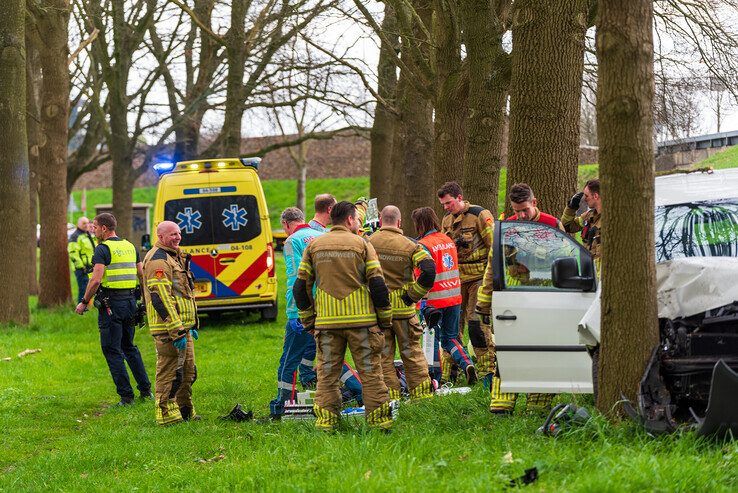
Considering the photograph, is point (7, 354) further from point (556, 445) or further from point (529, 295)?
point (556, 445)

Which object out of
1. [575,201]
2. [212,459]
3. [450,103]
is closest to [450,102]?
[450,103]

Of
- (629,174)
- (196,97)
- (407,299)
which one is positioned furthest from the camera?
(196,97)

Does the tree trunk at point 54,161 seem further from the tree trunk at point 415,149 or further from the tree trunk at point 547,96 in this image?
the tree trunk at point 547,96

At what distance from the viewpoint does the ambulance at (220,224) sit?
17.8 m

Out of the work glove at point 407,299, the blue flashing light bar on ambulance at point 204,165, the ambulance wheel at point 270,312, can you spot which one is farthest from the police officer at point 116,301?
the ambulance wheel at point 270,312

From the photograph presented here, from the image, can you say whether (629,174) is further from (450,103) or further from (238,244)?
(238,244)

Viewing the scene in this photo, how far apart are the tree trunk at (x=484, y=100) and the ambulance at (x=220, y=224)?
5.58m

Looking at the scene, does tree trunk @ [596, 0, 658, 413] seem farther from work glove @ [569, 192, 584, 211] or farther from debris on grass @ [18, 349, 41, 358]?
debris on grass @ [18, 349, 41, 358]

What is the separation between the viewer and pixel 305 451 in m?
7.16

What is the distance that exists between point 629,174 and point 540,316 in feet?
4.28

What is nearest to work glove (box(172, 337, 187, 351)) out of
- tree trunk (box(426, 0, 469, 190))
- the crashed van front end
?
the crashed van front end

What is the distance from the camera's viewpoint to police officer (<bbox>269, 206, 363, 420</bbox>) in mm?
9656

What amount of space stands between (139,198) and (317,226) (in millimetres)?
58123

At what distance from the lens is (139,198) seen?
66438mm
